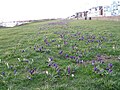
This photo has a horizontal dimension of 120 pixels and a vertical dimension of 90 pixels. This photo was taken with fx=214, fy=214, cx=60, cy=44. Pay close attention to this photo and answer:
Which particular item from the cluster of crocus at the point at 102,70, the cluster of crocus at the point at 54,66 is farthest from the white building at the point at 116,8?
the cluster of crocus at the point at 102,70

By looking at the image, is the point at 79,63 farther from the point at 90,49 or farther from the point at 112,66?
the point at 90,49

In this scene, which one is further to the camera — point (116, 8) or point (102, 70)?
point (116, 8)

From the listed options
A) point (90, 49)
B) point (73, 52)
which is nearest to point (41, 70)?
point (73, 52)

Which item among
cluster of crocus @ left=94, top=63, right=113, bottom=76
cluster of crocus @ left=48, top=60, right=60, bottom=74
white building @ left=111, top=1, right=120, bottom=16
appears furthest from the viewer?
white building @ left=111, top=1, right=120, bottom=16

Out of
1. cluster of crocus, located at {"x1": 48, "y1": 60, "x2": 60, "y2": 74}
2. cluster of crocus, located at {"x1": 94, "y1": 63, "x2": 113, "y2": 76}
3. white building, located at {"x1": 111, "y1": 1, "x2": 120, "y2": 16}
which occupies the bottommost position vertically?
cluster of crocus, located at {"x1": 94, "y1": 63, "x2": 113, "y2": 76}

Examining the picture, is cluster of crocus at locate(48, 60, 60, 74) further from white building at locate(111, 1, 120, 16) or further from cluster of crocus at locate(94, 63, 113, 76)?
white building at locate(111, 1, 120, 16)

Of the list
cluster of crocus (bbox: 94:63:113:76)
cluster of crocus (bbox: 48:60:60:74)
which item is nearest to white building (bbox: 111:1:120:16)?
cluster of crocus (bbox: 48:60:60:74)

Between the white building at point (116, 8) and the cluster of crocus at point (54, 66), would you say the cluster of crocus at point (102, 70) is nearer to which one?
the cluster of crocus at point (54, 66)

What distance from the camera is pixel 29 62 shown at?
6.67 metres

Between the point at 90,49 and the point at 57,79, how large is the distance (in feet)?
11.5

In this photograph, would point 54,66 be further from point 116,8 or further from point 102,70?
point 116,8

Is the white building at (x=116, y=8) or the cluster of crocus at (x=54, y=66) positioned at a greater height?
the white building at (x=116, y=8)

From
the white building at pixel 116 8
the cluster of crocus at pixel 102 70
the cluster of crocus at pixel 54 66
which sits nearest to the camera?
the cluster of crocus at pixel 102 70

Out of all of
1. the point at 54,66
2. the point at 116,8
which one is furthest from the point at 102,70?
the point at 116,8
